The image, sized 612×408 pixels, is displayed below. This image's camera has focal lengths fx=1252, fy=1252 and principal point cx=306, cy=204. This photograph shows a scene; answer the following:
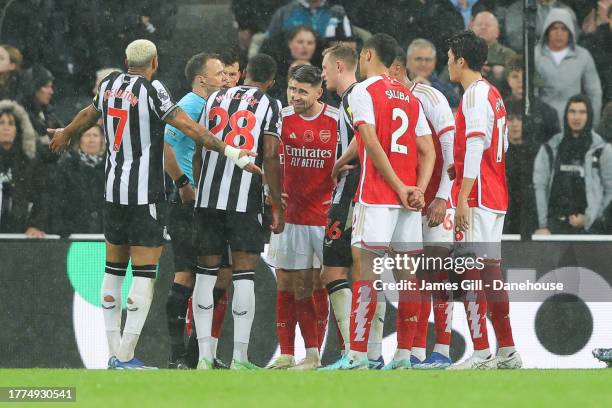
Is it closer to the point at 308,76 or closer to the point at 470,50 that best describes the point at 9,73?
the point at 308,76

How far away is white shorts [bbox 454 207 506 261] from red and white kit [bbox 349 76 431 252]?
256mm

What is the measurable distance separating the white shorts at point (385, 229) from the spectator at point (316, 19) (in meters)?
4.10

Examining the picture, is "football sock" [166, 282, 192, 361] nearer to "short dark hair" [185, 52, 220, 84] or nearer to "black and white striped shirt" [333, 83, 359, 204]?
"black and white striped shirt" [333, 83, 359, 204]

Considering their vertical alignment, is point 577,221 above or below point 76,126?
below

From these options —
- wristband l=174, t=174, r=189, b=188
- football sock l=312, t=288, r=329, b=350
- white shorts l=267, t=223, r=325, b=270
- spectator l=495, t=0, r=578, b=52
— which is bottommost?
football sock l=312, t=288, r=329, b=350

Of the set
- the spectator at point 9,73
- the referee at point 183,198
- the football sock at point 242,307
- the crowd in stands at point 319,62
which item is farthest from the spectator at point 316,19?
the football sock at point 242,307

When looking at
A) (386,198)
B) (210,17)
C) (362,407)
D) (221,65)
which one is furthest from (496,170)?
(210,17)

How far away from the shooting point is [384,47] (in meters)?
7.55

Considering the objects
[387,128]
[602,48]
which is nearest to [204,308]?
[387,128]

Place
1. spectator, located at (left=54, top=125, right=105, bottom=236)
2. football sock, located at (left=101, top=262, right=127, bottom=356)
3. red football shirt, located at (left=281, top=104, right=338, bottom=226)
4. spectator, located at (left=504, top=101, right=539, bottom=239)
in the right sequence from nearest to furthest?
football sock, located at (left=101, top=262, right=127, bottom=356) < red football shirt, located at (left=281, top=104, right=338, bottom=226) < spectator, located at (left=504, top=101, right=539, bottom=239) < spectator, located at (left=54, top=125, right=105, bottom=236)

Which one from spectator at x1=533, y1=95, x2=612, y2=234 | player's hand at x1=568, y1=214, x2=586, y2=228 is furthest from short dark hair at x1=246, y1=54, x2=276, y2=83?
player's hand at x1=568, y1=214, x2=586, y2=228

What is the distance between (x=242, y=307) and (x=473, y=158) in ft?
5.84

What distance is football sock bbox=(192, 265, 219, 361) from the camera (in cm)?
801

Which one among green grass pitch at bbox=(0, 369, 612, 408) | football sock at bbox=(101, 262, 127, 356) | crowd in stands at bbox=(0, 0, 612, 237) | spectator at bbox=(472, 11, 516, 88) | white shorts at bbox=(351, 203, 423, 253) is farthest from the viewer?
spectator at bbox=(472, 11, 516, 88)
